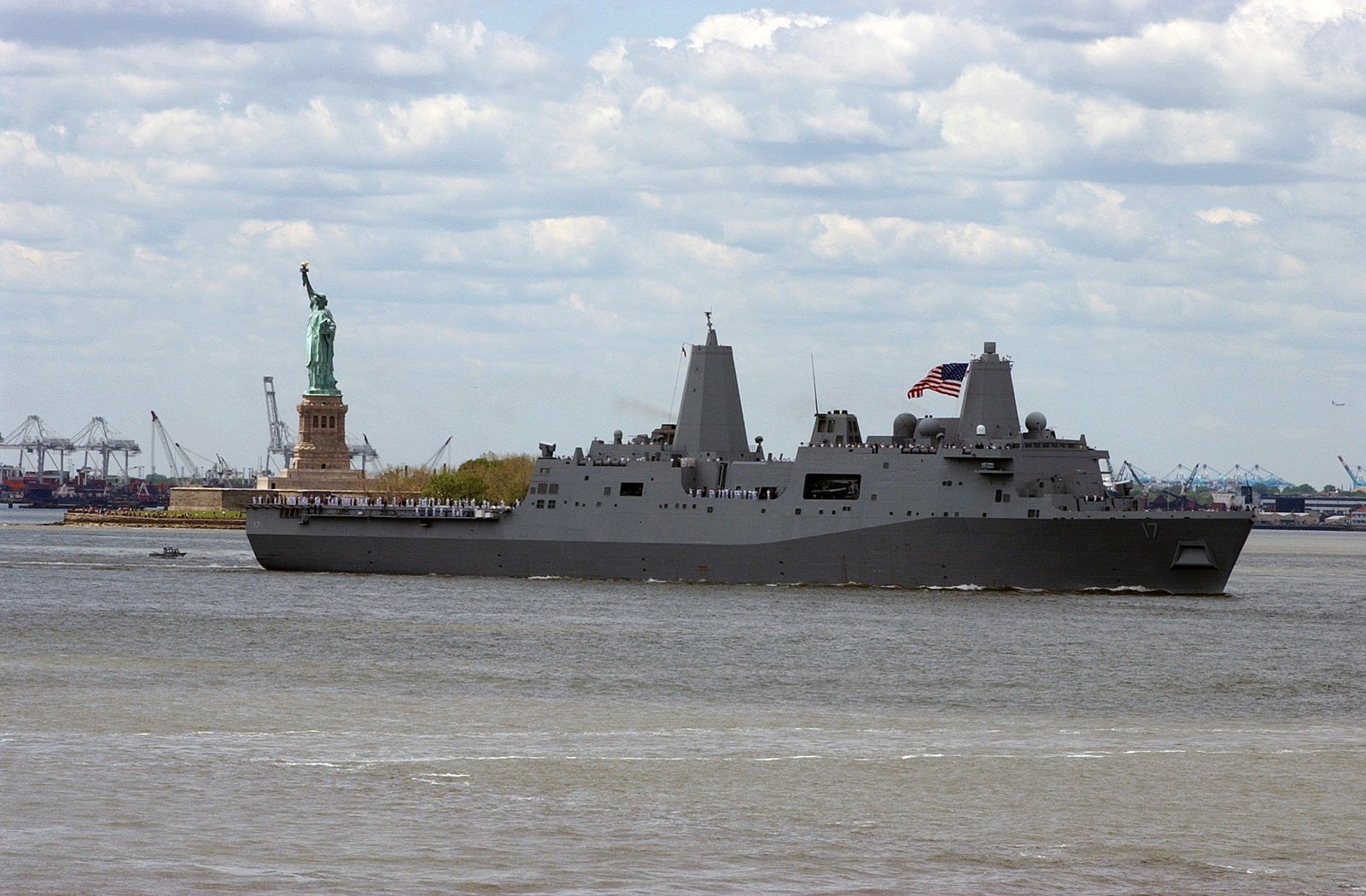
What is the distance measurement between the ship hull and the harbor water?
326 centimetres

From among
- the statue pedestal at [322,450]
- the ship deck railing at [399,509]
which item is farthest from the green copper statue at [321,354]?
the ship deck railing at [399,509]

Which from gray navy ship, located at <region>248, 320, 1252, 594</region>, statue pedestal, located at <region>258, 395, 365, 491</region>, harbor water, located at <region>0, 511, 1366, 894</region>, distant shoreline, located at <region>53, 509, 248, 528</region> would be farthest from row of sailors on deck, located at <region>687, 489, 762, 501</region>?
distant shoreline, located at <region>53, 509, 248, 528</region>

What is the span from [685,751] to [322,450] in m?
104

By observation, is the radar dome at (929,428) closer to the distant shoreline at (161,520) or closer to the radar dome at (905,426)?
the radar dome at (905,426)

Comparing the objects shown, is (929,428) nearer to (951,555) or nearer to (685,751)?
(951,555)

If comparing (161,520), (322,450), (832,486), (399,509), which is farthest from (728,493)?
(161,520)

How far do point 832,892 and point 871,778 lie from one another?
5.69 meters

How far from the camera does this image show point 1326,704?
27938 millimetres

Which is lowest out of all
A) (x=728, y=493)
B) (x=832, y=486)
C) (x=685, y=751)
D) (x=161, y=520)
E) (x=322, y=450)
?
(x=685, y=751)

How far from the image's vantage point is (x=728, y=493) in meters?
50.8

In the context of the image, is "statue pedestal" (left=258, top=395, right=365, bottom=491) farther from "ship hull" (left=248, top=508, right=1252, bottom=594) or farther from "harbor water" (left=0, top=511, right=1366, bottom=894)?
"harbor water" (left=0, top=511, right=1366, bottom=894)

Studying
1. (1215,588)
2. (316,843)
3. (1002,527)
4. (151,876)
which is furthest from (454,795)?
(1215,588)

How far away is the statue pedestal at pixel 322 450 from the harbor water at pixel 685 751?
78912mm

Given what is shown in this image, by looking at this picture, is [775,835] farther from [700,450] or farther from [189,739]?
[700,450]
